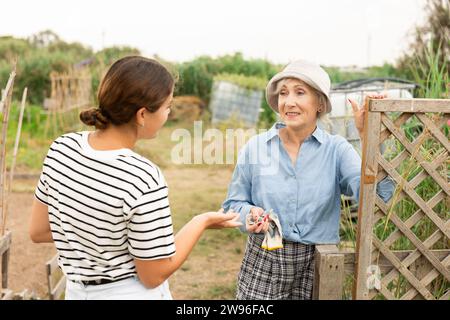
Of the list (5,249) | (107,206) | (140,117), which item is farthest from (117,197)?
(5,249)

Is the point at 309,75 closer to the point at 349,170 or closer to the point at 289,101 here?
the point at 289,101

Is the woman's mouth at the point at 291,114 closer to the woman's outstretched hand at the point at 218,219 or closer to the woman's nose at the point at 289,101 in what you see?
the woman's nose at the point at 289,101

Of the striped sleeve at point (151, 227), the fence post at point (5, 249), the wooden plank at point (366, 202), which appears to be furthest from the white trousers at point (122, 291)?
the fence post at point (5, 249)

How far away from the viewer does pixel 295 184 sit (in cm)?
219

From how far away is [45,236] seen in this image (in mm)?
1752

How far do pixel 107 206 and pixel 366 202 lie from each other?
107cm

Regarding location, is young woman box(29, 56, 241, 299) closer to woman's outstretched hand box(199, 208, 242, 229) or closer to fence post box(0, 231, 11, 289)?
woman's outstretched hand box(199, 208, 242, 229)

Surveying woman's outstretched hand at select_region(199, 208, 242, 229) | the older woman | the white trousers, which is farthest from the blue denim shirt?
the white trousers

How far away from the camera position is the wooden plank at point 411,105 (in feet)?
6.47

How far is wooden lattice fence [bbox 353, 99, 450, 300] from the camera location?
200 centimetres

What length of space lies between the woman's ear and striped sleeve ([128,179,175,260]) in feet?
0.65

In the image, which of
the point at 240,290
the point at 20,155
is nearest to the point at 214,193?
the point at 20,155
